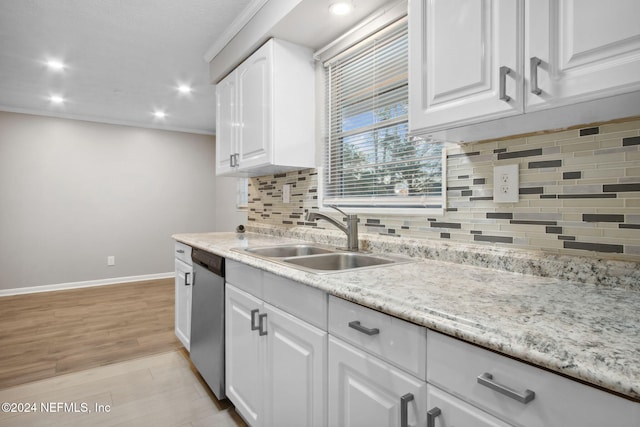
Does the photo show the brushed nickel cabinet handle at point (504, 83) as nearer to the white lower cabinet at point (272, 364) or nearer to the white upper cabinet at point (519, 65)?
the white upper cabinet at point (519, 65)

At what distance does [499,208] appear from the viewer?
130 cm

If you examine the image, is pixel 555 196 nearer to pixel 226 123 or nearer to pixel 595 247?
pixel 595 247

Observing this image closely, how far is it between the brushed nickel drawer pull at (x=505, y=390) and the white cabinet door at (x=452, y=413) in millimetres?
70

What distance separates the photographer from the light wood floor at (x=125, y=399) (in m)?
1.84

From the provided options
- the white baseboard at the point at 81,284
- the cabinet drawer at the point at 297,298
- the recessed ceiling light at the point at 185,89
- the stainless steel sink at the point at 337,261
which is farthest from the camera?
the white baseboard at the point at 81,284

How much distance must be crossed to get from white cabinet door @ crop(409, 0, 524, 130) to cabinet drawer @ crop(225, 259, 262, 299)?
89 cm

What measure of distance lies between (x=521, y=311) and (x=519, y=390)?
0.20 m

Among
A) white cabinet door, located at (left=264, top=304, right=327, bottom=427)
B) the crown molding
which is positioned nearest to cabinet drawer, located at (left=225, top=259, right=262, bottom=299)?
Result: white cabinet door, located at (left=264, top=304, right=327, bottom=427)

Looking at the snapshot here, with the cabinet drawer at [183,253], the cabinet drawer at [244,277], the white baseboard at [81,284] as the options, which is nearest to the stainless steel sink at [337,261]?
the cabinet drawer at [244,277]

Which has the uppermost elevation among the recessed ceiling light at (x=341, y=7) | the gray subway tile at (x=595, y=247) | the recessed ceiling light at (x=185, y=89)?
the recessed ceiling light at (x=185, y=89)

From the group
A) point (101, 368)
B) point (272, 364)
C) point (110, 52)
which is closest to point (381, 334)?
point (272, 364)

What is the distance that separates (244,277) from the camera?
5.34 feet

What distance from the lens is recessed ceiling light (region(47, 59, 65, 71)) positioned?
2.95 metres

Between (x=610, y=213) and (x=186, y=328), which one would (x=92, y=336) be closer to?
(x=186, y=328)
